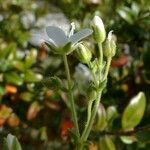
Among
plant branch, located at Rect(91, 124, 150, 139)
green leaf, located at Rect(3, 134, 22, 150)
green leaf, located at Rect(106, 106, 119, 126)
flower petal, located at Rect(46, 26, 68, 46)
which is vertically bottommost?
green leaf, located at Rect(106, 106, 119, 126)

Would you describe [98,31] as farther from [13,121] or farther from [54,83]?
[13,121]

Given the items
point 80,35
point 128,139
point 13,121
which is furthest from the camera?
point 13,121

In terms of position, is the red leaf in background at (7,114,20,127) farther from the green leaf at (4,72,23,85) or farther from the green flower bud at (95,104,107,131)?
the green flower bud at (95,104,107,131)

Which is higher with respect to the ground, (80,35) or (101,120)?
(80,35)

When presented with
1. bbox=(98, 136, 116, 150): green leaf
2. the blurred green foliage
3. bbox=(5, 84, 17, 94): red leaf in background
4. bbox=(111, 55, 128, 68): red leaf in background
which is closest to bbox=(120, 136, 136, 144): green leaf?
bbox=(98, 136, 116, 150): green leaf

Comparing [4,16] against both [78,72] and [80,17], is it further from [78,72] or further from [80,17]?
[78,72]

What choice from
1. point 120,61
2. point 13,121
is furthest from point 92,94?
point 13,121

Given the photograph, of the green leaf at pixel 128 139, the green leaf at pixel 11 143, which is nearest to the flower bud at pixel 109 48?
the green leaf at pixel 11 143

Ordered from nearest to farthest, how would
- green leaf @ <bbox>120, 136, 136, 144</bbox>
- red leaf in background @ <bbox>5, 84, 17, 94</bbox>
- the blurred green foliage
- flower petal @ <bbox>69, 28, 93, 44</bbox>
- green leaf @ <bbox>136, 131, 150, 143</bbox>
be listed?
flower petal @ <bbox>69, 28, 93, 44</bbox> → green leaf @ <bbox>136, 131, 150, 143</bbox> → green leaf @ <bbox>120, 136, 136, 144</bbox> → the blurred green foliage → red leaf in background @ <bbox>5, 84, 17, 94</bbox>
